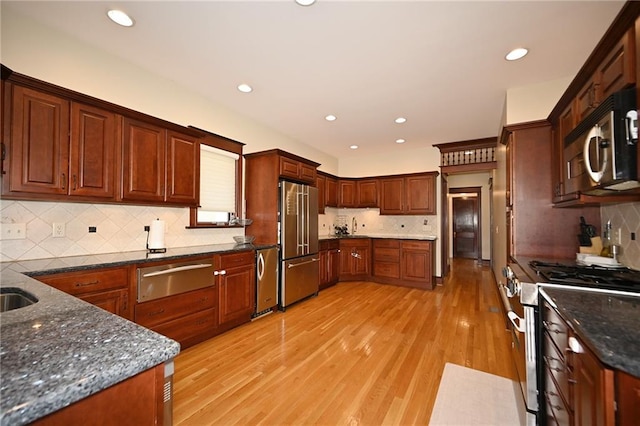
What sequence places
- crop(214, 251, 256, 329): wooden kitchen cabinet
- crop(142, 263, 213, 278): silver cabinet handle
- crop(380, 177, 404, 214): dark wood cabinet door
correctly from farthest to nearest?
1. crop(380, 177, 404, 214): dark wood cabinet door
2. crop(214, 251, 256, 329): wooden kitchen cabinet
3. crop(142, 263, 213, 278): silver cabinet handle

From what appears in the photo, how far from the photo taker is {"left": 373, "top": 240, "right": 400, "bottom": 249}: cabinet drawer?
17.4ft

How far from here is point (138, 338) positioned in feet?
2.41

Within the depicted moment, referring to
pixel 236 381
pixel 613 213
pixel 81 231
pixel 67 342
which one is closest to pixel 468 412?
pixel 236 381

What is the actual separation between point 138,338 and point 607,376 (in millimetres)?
1379

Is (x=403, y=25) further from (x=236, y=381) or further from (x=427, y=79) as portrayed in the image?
(x=236, y=381)

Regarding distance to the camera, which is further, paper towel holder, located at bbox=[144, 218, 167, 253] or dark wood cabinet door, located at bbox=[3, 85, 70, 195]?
paper towel holder, located at bbox=[144, 218, 167, 253]

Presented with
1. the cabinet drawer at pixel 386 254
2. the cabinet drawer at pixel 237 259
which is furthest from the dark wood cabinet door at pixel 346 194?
the cabinet drawer at pixel 237 259

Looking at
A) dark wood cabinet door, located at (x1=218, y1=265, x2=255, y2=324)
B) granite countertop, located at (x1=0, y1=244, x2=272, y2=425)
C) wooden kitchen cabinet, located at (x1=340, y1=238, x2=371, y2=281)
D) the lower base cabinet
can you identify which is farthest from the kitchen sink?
wooden kitchen cabinet, located at (x1=340, y1=238, x2=371, y2=281)

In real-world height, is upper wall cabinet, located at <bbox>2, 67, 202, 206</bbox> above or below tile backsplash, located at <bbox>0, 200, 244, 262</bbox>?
above

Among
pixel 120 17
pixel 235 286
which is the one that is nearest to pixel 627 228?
pixel 235 286

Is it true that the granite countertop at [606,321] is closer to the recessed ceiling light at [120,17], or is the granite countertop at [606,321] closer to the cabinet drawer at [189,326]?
the cabinet drawer at [189,326]

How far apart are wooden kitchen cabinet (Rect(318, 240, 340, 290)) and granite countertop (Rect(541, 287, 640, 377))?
363 cm

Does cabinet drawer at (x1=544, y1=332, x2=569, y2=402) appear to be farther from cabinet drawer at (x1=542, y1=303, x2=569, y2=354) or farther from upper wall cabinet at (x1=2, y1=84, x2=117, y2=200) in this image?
upper wall cabinet at (x1=2, y1=84, x2=117, y2=200)

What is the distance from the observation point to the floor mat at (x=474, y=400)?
1756mm
